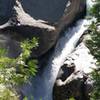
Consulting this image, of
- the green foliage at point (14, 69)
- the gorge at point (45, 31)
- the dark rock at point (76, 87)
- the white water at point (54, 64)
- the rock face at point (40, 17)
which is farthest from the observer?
the rock face at point (40, 17)

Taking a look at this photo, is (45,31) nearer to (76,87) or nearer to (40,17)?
(40,17)

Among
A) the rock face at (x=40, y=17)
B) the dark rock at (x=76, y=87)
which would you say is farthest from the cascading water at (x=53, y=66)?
the dark rock at (x=76, y=87)

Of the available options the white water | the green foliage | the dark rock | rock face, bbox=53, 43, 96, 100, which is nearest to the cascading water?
the white water

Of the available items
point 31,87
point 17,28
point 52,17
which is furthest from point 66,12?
point 31,87

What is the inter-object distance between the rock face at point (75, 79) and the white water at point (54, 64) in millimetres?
1260

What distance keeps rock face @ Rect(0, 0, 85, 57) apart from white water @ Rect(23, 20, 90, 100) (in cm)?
74

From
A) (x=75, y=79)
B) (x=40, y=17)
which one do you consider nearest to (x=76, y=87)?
(x=75, y=79)

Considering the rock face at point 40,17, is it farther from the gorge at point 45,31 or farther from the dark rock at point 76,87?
the dark rock at point 76,87

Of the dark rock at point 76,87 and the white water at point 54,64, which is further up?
the white water at point 54,64

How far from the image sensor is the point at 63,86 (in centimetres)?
Answer: 1777

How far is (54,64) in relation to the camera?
859 inches

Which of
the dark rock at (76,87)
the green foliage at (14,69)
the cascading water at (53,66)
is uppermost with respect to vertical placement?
the cascading water at (53,66)

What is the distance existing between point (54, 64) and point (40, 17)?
3.33m

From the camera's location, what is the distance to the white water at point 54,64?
2003cm
